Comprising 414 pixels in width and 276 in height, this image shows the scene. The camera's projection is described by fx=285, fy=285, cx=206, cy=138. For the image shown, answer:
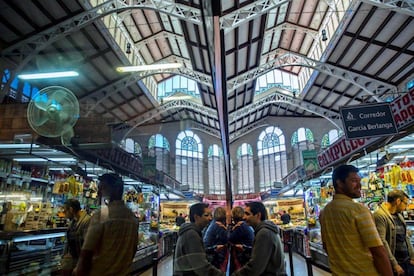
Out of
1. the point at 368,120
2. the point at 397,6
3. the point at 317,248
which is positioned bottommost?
the point at 317,248

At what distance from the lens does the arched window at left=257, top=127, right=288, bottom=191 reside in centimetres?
2198

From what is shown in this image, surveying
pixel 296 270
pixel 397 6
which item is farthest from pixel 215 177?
pixel 397 6

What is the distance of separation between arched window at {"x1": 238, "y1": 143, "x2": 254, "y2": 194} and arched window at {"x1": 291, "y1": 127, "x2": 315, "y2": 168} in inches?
139

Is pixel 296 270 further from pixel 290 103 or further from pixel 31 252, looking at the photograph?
pixel 290 103

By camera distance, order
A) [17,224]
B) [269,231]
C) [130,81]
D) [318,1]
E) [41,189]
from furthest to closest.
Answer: [318,1]
[130,81]
[41,189]
[17,224]
[269,231]

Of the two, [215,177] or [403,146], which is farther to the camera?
[215,177]

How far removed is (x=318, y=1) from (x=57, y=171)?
435 inches

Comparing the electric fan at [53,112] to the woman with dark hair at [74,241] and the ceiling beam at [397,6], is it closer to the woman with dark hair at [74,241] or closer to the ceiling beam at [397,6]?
the woman with dark hair at [74,241]

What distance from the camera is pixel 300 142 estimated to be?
21.1 m

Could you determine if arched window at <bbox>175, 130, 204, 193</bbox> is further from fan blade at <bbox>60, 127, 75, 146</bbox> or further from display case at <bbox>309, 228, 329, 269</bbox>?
fan blade at <bbox>60, 127, 75, 146</bbox>

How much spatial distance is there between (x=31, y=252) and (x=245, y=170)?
2059cm

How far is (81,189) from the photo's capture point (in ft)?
14.9

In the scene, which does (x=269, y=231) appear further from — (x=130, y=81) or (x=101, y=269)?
(x=130, y=81)

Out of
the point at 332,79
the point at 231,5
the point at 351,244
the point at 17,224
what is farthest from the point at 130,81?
the point at 332,79
